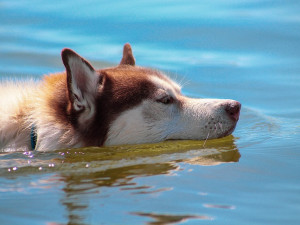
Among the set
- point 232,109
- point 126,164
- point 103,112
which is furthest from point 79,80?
point 232,109

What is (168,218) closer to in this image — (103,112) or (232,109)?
(103,112)

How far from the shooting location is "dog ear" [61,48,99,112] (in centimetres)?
709

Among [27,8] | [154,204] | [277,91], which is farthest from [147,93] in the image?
[27,8]

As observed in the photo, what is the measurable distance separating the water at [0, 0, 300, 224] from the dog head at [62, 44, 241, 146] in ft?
0.57

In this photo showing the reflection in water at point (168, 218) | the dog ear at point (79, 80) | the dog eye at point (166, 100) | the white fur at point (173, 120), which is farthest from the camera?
the dog eye at point (166, 100)

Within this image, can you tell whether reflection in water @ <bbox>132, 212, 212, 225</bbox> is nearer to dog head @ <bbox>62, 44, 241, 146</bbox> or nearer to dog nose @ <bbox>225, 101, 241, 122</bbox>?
dog head @ <bbox>62, 44, 241, 146</bbox>

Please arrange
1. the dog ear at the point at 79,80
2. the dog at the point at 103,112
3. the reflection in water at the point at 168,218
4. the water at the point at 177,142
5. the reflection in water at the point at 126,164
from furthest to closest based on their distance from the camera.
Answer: the dog at the point at 103,112, the dog ear at the point at 79,80, the reflection in water at the point at 126,164, the water at the point at 177,142, the reflection in water at the point at 168,218

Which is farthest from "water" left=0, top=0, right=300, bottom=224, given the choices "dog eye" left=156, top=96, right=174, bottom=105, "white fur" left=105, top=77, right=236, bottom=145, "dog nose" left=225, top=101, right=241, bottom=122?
"dog eye" left=156, top=96, right=174, bottom=105

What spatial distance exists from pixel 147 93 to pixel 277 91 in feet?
13.2

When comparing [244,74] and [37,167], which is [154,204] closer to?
[37,167]

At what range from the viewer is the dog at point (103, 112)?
742 cm

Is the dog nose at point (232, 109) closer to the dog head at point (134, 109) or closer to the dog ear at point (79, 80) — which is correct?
the dog head at point (134, 109)

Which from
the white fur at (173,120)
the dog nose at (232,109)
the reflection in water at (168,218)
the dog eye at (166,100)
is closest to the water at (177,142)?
the reflection in water at (168,218)

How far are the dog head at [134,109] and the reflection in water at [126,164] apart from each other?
13 centimetres
